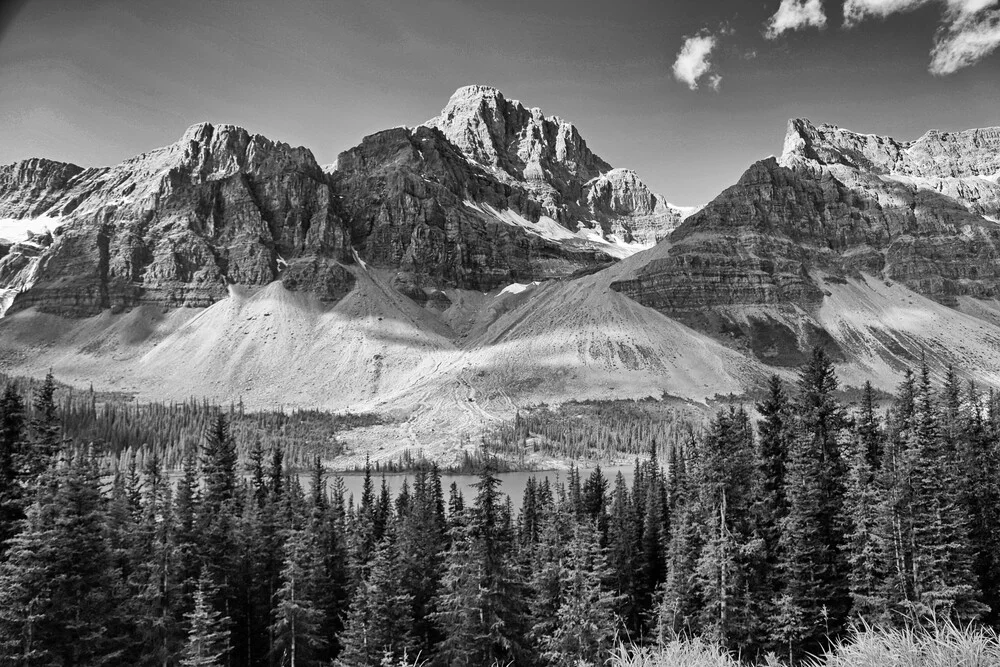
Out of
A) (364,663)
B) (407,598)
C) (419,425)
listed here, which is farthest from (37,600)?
(419,425)

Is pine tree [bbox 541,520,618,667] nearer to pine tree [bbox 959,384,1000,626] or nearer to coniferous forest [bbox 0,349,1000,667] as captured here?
coniferous forest [bbox 0,349,1000,667]

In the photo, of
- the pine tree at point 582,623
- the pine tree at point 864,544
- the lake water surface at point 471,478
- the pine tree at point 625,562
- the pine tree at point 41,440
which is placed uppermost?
the pine tree at point 41,440

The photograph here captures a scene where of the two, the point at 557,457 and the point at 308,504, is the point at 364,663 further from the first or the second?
the point at 557,457

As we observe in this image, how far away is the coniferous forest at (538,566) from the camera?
22547mm

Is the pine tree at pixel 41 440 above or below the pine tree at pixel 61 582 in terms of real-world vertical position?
above

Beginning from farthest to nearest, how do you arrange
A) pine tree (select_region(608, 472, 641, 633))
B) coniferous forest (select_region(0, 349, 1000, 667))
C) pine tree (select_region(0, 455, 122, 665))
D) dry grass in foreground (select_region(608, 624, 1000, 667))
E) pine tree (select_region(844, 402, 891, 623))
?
pine tree (select_region(608, 472, 641, 633))
pine tree (select_region(844, 402, 891, 623))
coniferous forest (select_region(0, 349, 1000, 667))
pine tree (select_region(0, 455, 122, 665))
dry grass in foreground (select_region(608, 624, 1000, 667))

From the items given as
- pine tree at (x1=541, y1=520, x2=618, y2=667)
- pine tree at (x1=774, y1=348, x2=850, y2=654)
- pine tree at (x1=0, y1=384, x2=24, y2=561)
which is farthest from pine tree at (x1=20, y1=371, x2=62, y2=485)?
pine tree at (x1=774, y1=348, x2=850, y2=654)

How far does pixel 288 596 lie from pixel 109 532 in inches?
418

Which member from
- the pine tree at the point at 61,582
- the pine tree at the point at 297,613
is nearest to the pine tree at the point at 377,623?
the pine tree at the point at 297,613

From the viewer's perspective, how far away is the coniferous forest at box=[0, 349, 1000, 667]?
2255cm

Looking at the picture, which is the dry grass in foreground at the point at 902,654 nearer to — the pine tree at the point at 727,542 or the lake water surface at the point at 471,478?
the pine tree at the point at 727,542

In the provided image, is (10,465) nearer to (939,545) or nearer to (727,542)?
(727,542)

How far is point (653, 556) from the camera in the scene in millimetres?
46344

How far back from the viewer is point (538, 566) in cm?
4022
